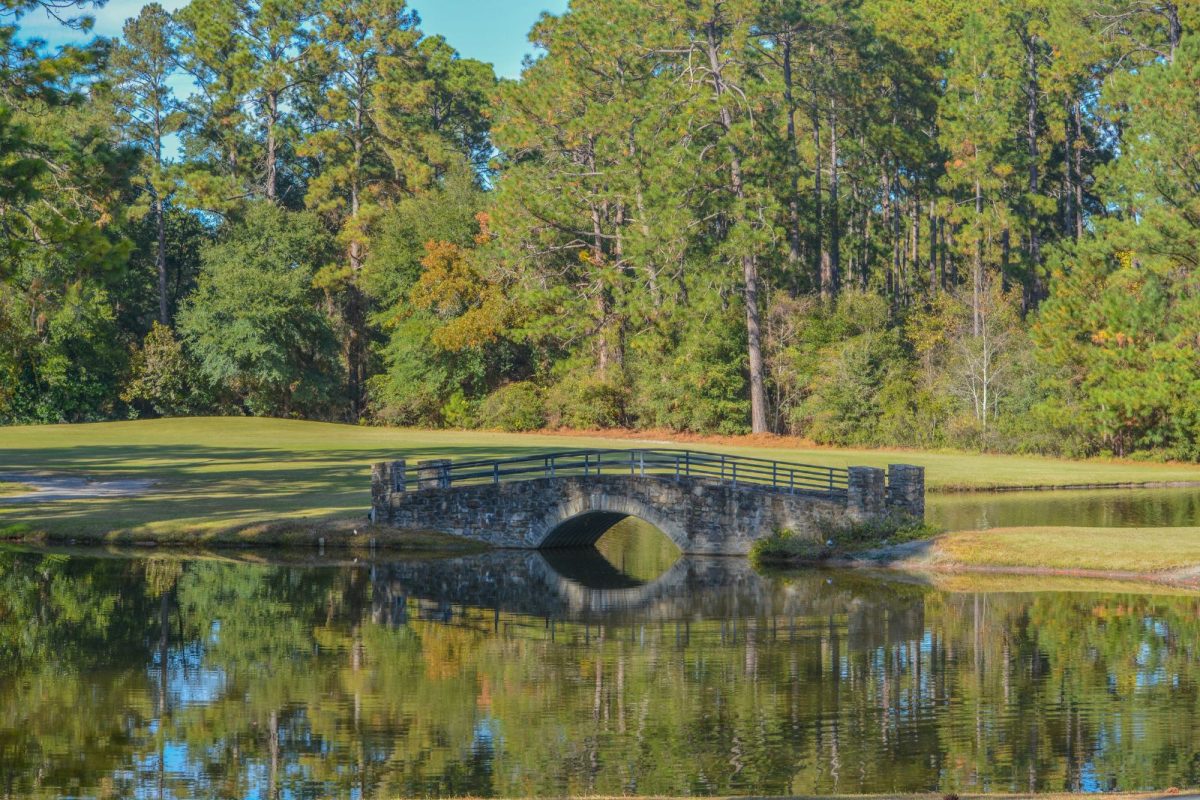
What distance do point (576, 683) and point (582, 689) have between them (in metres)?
0.60

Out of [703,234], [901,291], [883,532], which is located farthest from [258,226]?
[883,532]

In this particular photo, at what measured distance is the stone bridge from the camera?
4056 cm

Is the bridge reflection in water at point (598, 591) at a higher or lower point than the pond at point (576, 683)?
higher

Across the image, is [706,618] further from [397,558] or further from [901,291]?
[901,291]

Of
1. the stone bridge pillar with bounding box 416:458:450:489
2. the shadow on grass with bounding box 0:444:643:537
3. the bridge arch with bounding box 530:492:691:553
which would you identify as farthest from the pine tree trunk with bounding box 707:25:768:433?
the stone bridge pillar with bounding box 416:458:450:489

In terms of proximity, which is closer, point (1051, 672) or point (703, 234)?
point (1051, 672)

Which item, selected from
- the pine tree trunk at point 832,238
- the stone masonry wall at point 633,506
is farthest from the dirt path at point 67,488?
the pine tree trunk at point 832,238

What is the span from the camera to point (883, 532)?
40062mm

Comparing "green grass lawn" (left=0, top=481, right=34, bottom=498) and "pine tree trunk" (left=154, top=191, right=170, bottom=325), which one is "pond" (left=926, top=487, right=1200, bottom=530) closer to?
"green grass lawn" (left=0, top=481, right=34, bottom=498)

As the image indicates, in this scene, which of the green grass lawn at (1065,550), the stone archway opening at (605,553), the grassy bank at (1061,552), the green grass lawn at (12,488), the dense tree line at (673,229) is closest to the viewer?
the grassy bank at (1061,552)

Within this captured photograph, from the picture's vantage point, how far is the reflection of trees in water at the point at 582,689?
19.3 meters

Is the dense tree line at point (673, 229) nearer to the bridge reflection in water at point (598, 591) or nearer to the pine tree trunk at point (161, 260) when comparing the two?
the pine tree trunk at point (161, 260)

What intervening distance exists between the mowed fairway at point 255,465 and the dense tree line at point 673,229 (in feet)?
14.5

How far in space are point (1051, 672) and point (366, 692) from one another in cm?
1174
